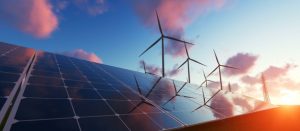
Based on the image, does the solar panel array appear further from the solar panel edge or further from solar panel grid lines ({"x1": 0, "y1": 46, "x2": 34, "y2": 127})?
solar panel grid lines ({"x1": 0, "y1": 46, "x2": 34, "y2": 127})

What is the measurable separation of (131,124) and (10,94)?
188 inches

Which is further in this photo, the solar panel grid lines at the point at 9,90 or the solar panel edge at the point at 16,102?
the solar panel grid lines at the point at 9,90

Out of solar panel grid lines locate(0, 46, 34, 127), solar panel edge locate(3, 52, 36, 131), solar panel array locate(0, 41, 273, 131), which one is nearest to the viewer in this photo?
solar panel edge locate(3, 52, 36, 131)

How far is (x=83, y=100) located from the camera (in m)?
10.9

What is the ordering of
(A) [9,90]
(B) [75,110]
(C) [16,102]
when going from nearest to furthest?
(C) [16,102]
(A) [9,90]
(B) [75,110]

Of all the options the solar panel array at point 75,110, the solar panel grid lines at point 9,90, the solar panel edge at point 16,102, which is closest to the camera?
the solar panel edge at point 16,102

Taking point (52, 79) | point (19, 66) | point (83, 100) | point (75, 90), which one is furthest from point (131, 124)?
point (19, 66)

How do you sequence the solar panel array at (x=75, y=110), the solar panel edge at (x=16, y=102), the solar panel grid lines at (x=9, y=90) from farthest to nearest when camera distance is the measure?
1. the solar panel array at (x=75, y=110)
2. the solar panel grid lines at (x=9, y=90)
3. the solar panel edge at (x=16, y=102)

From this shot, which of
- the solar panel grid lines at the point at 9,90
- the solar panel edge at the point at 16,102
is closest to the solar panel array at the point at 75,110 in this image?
the solar panel edge at the point at 16,102

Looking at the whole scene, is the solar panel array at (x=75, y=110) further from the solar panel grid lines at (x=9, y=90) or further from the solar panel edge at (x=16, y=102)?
the solar panel grid lines at (x=9, y=90)

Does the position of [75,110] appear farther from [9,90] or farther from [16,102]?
[9,90]

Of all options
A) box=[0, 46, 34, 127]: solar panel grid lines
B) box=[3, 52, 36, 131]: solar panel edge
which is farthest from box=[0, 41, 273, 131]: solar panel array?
box=[0, 46, 34, 127]: solar panel grid lines

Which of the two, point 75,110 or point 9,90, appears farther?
point 75,110

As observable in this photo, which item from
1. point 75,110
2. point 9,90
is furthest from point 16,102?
point 75,110
